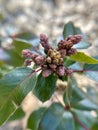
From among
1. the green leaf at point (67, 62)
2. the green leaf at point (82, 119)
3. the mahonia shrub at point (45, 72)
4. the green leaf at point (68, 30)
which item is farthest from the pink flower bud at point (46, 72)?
the green leaf at point (82, 119)

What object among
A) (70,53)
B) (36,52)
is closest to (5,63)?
(36,52)

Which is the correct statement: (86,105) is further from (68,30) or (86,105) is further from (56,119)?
(68,30)

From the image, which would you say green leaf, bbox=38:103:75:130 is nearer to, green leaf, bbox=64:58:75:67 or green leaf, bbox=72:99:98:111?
green leaf, bbox=72:99:98:111

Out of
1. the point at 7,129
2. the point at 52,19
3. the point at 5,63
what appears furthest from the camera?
the point at 52,19

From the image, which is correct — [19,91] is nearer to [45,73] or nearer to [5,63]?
[45,73]

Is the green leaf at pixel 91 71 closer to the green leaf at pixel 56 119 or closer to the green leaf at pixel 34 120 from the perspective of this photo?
the green leaf at pixel 56 119

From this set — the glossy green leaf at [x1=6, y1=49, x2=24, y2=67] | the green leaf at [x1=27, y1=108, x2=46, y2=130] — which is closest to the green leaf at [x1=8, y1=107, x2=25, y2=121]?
the green leaf at [x1=27, y1=108, x2=46, y2=130]

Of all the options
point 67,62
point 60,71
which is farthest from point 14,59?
point 60,71
